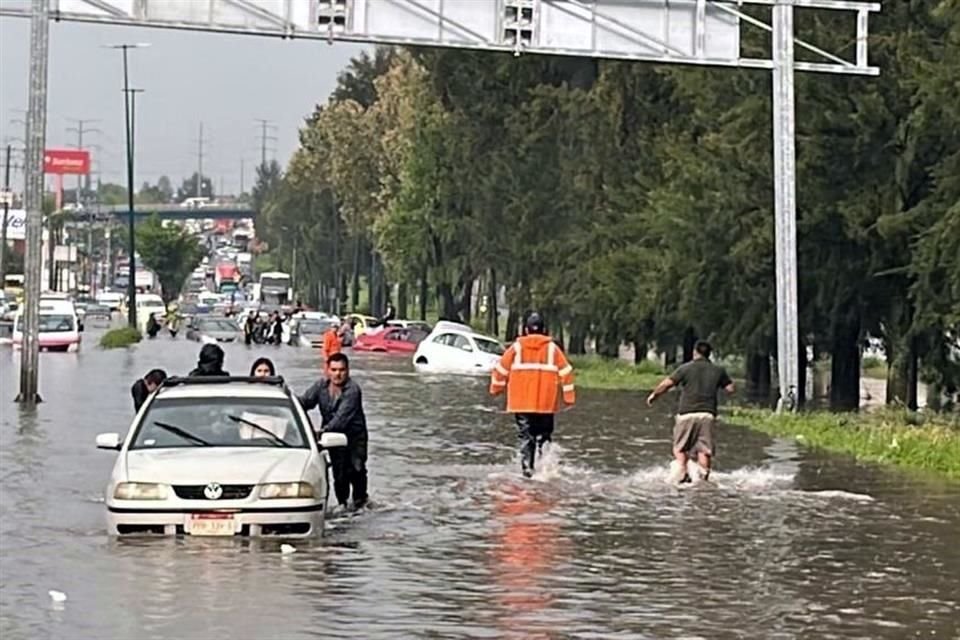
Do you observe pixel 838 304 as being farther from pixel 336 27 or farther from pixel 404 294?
pixel 404 294

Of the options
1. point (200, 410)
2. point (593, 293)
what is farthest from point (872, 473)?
point (593, 293)

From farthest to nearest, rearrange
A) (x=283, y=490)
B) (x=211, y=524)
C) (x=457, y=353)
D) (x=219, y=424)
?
(x=457, y=353)
(x=219, y=424)
(x=283, y=490)
(x=211, y=524)

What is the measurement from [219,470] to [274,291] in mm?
140522

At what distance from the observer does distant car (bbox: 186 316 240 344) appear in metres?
87.2

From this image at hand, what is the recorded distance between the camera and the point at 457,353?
58.5 meters

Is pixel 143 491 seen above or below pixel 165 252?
below

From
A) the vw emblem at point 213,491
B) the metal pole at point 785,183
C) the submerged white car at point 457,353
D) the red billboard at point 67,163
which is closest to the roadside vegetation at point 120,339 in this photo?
the submerged white car at point 457,353

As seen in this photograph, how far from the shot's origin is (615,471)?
25078mm

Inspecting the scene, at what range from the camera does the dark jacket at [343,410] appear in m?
19.2

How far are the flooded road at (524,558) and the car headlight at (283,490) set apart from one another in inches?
16.4

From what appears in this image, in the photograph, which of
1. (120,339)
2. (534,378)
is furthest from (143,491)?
(120,339)

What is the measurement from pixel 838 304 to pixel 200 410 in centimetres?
2573

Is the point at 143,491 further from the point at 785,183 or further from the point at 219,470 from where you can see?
the point at 785,183

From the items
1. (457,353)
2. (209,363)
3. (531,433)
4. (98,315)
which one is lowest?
(531,433)
